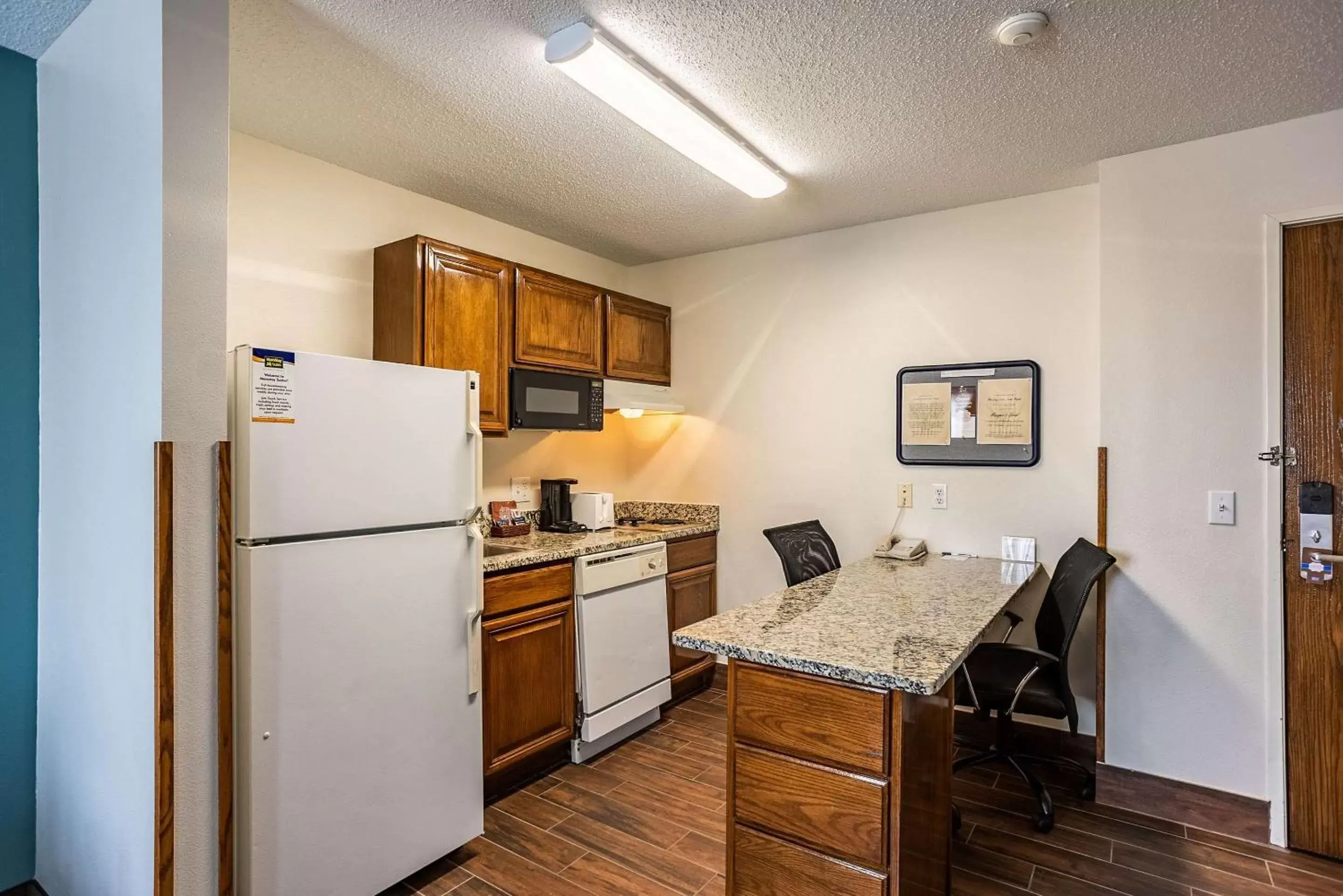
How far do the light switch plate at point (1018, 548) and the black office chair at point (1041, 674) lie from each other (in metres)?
0.26

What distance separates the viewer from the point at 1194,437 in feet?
8.11

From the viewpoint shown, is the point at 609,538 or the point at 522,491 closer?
the point at 609,538

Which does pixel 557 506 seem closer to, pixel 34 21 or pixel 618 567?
pixel 618 567

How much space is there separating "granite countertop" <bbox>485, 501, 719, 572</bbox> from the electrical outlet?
14 centimetres

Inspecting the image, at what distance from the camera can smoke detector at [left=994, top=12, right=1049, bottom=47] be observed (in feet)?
5.77

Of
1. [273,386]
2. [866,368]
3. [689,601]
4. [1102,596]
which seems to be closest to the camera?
[273,386]

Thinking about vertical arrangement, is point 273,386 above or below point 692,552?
above

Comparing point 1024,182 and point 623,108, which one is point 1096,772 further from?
point 623,108

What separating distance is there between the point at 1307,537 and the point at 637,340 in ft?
9.80

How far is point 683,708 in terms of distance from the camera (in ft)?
11.5

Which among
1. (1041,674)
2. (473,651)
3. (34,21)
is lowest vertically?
(1041,674)

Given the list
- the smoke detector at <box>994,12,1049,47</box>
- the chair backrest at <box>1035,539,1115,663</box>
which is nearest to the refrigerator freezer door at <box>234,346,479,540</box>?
the smoke detector at <box>994,12,1049,47</box>

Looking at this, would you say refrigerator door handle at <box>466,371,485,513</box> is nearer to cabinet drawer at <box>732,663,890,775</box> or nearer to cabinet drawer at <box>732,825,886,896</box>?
cabinet drawer at <box>732,663,890,775</box>

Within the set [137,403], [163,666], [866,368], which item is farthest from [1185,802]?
[137,403]
